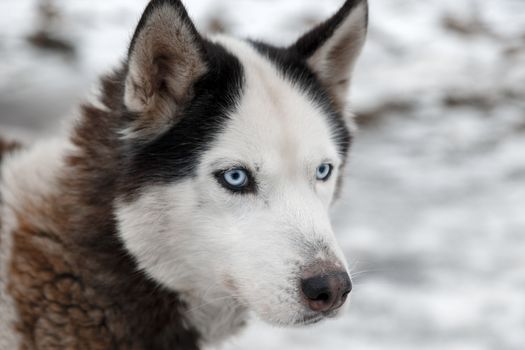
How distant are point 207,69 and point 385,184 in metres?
3.94

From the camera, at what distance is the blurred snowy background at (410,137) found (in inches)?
173

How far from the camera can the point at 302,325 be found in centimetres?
241

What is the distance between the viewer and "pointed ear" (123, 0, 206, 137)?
7.68 ft

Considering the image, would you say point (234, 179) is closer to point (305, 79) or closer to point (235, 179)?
point (235, 179)

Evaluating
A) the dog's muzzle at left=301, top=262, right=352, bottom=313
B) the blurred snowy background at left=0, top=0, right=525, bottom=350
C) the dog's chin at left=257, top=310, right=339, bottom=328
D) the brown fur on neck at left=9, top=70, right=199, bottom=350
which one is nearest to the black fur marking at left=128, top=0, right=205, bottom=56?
the brown fur on neck at left=9, top=70, right=199, bottom=350

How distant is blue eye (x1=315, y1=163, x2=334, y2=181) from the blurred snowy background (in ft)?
2.73

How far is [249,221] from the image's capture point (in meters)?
2.46

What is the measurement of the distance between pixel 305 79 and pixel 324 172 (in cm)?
42

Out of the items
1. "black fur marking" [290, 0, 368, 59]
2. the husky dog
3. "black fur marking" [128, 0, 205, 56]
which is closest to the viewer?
"black fur marking" [128, 0, 205, 56]

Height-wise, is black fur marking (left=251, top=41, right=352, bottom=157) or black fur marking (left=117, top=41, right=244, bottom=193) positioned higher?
black fur marking (left=251, top=41, right=352, bottom=157)

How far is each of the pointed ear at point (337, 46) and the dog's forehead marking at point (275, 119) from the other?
242 millimetres

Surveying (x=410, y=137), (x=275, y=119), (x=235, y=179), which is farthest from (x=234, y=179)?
(x=410, y=137)

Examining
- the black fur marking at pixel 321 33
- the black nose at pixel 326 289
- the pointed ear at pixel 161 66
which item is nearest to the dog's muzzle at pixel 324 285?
the black nose at pixel 326 289

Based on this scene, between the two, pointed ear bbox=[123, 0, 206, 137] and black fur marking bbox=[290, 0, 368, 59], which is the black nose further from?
black fur marking bbox=[290, 0, 368, 59]
